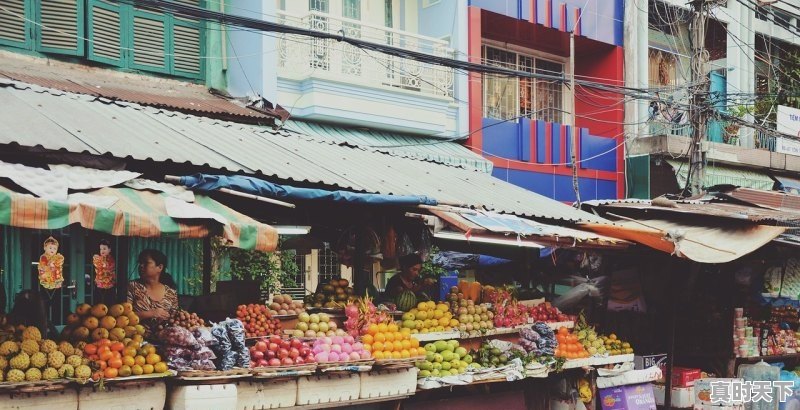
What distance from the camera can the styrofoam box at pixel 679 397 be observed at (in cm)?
1201

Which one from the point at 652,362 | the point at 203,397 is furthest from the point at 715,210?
the point at 203,397

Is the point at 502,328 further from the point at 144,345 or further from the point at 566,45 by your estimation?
the point at 566,45

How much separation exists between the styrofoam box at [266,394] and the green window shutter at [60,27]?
6.98m

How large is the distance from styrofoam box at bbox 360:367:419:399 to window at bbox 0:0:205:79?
6939 mm

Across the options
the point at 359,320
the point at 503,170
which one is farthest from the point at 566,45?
the point at 359,320

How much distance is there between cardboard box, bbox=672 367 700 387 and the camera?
1222 cm

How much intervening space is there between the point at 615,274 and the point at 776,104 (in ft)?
40.7

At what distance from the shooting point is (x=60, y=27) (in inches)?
472

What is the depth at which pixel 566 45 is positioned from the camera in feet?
63.9

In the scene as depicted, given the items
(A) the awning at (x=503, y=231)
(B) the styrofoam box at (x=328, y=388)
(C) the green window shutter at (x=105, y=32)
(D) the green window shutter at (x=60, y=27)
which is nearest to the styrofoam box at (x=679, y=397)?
(A) the awning at (x=503, y=231)

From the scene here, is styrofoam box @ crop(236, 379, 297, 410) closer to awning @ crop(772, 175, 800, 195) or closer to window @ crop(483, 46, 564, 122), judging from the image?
window @ crop(483, 46, 564, 122)

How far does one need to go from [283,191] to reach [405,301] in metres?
2.45

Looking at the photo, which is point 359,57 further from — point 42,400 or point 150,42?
point 42,400

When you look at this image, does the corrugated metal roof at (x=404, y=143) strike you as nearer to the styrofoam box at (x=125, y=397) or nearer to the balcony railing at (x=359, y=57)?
the balcony railing at (x=359, y=57)
